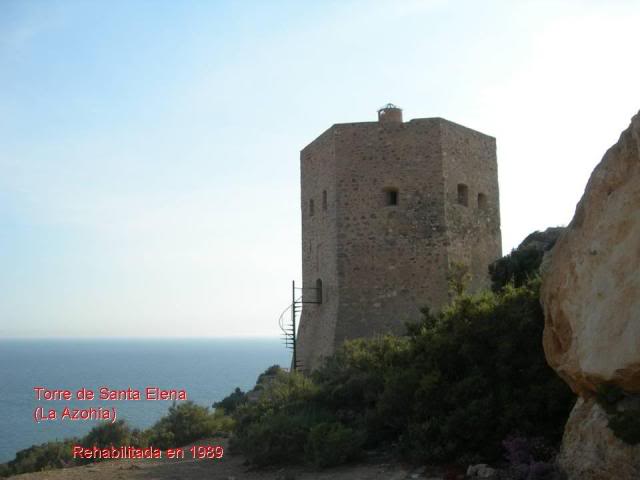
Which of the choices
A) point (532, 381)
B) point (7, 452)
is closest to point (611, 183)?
point (532, 381)

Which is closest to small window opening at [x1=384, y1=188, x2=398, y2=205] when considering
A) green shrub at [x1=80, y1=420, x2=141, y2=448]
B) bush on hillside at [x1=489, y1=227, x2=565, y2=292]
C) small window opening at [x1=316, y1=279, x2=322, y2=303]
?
small window opening at [x1=316, y1=279, x2=322, y2=303]

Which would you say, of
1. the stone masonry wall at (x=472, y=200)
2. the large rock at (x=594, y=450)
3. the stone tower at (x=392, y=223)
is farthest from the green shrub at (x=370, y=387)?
the stone masonry wall at (x=472, y=200)

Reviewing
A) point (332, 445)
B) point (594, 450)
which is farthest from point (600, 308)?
point (332, 445)

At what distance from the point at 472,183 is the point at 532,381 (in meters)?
8.31

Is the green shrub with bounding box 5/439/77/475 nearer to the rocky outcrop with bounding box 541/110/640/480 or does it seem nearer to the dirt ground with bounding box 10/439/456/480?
the dirt ground with bounding box 10/439/456/480

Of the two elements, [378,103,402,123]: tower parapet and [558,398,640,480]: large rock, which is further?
[378,103,402,123]: tower parapet

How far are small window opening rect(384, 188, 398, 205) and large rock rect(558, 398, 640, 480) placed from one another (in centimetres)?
872

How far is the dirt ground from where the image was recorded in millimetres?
5945

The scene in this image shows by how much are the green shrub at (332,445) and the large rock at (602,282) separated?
255 centimetres

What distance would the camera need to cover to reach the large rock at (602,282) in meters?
4.08

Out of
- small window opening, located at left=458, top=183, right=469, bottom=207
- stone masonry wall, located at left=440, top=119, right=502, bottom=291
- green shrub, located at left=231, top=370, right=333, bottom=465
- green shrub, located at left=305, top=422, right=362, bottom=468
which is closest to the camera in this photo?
green shrub, located at left=305, top=422, right=362, bottom=468

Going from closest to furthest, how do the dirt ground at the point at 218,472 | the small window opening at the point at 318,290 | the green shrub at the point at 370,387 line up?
the dirt ground at the point at 218,472, the green shrub at the point at 370,387, the small window opening at the point at 318,290

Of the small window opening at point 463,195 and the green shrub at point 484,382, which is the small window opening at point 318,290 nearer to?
the small window opening at point 463,195

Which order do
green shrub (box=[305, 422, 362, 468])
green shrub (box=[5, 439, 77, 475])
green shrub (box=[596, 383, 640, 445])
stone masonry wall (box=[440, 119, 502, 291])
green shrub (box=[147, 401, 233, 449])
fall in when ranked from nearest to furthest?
green shrub (box=[596, 383, 640, 445]), green shrub (box=[305, 422, 362, 468]), green shrub (box=[147, 401, 233, 449]), green shrub (box=[5, 439, 77, 475]), stone masonry wall (box=[440, 119, 502, 291])
